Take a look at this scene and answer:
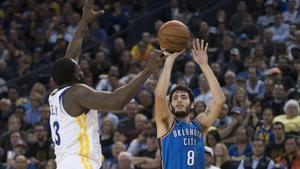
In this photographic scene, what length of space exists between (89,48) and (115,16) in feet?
4.41

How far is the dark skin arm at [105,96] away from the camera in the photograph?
6.65 metres

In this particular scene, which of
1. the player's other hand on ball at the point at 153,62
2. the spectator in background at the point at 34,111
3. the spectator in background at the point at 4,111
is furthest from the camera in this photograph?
the spectator in background at the point at 4,111

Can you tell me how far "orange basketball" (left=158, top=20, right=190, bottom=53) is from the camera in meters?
8.35

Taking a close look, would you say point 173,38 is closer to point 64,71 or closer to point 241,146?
point 64,71

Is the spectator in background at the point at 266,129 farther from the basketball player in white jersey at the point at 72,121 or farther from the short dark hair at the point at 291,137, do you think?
the basketball player in white jersey at the point at 72,121

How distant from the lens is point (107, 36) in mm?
19656

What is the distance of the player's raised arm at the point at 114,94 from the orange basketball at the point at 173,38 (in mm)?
1415

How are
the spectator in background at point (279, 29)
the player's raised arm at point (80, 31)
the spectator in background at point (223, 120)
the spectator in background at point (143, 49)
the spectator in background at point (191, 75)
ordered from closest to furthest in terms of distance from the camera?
Answer: the player's raised arm at point (80, 31)
the spectator in background at point (223, 120)
the spectator in background at point (191, 75)
the spectator in background at point (279, 29)
the spectator in background at point (143, 49)

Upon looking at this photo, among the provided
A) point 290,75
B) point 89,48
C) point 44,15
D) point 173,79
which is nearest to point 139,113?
point 173,79

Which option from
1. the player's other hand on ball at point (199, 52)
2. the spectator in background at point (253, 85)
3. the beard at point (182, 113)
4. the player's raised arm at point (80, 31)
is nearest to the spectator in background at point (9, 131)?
the spectator in background at point (253, 85)

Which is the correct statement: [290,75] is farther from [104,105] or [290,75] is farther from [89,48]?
[104,105]

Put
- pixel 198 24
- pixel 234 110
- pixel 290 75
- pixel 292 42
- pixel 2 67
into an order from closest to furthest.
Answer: pixel 234 110, pixel 290 75, pixel 292 42, pixel 198 24, pixel 2 67

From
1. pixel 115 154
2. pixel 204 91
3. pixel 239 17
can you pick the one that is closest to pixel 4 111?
pixel 115 154

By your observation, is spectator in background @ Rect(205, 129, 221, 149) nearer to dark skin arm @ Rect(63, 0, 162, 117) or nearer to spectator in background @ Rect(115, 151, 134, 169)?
spectator in background @ Rect(115, 151, 134, 169)
